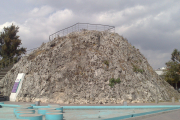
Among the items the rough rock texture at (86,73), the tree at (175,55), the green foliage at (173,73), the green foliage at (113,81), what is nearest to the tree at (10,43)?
the rough rock texture at (86,73)

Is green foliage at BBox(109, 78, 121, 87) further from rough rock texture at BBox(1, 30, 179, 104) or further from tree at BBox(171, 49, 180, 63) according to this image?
tree at BBox(171, 49, 180, 63)

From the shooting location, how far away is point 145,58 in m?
29.1

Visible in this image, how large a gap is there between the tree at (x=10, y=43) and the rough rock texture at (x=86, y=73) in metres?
12.2

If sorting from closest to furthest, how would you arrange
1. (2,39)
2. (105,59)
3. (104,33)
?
(105,59) < (104,33) < (2,39)

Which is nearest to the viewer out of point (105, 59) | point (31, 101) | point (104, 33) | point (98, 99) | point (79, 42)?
point (98, 99)

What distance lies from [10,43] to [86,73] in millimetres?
23068

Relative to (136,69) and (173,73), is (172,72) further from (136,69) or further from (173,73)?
(136,69)

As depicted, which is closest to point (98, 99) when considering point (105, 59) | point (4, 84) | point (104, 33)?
point (105, 59)

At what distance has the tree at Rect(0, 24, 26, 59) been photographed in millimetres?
37406

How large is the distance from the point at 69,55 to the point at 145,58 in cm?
1273

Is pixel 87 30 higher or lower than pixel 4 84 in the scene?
higher

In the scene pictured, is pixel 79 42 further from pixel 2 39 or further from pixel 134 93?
pixel 2 39

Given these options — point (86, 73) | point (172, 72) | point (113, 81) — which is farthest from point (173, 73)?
point (86, 73)

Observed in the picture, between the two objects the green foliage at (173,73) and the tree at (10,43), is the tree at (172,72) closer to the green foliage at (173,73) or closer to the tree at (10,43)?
the green foliage at (173,73)
